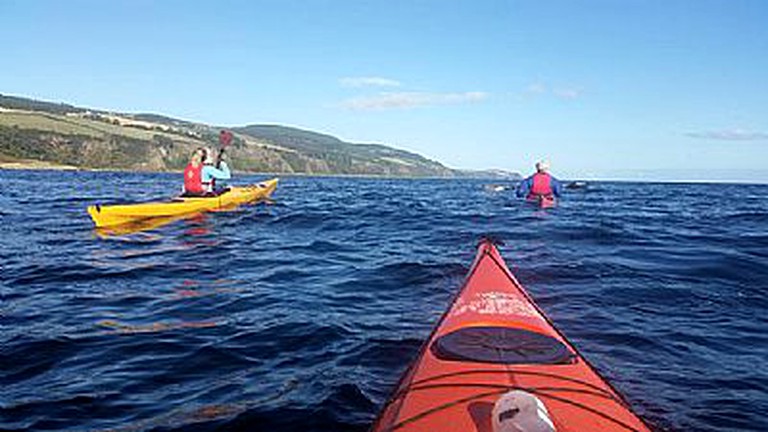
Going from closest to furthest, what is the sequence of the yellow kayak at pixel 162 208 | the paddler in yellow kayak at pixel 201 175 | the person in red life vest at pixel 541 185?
the yellow kayak at pixel 162 208
the paddler in yellow kayak at pixel 201 175
the person in red life vest at pixel 541 185

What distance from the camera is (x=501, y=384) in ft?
10.9

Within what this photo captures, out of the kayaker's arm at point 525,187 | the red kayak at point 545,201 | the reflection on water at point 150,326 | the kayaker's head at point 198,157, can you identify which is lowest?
the reflection on water at point 150,326

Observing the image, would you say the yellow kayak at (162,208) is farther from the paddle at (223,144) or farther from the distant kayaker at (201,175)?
the paddle at (223,144)

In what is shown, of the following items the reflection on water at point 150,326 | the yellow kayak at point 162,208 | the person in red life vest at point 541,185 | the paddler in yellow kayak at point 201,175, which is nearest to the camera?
the reflection on water at point 150,326

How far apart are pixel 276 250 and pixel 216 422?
27.2 feet

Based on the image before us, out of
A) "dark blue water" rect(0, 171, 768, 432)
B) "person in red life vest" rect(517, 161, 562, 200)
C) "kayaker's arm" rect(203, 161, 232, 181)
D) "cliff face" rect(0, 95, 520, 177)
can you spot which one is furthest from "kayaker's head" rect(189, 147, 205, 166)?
"cliff face" rect(0, 95, 520, 177)

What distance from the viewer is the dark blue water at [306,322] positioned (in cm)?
450

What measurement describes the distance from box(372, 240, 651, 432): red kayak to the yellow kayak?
12.4 metres

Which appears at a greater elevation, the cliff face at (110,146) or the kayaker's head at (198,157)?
the cliff face at (110,146)

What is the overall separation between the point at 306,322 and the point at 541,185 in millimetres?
14968

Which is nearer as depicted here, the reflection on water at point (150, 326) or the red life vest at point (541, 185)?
the reflection on water at point (150, 326)

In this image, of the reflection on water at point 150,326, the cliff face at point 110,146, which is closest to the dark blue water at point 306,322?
the reflection on water at point 150,326

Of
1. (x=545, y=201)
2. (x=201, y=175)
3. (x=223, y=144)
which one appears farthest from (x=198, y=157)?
(x=545, y=201)

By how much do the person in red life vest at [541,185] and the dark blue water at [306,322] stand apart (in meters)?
5.51
